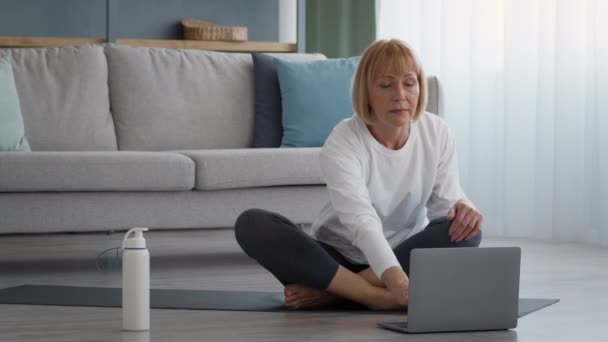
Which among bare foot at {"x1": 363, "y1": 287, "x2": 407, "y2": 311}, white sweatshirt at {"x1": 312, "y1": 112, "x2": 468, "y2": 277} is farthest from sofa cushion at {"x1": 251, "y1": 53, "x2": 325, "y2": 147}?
bare foot at {"x1": 363, "y1": 287, "x2": 407, "y2": 311}

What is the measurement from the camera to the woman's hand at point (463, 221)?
8.34 feet

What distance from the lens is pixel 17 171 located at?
3.21 m

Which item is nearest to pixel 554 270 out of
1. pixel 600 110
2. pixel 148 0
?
pixel 600 110

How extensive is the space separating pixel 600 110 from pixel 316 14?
76.1 inches

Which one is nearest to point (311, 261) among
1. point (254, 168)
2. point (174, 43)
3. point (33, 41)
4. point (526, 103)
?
point (254, 168)

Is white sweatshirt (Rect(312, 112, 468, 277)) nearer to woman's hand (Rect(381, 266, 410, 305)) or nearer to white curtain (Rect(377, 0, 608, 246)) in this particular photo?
woman's hand (Rect(381, 266, 410, 305))

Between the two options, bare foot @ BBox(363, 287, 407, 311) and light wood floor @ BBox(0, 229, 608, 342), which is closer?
light wood floor @ BBox(0, 229, 608, 342)

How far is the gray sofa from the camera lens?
3.26 m

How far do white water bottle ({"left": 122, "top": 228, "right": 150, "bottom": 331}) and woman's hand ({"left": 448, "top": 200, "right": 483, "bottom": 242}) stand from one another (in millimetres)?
775

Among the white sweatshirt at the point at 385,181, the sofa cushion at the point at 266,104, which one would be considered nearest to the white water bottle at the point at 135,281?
the white sweatshirt at the point at 385,181

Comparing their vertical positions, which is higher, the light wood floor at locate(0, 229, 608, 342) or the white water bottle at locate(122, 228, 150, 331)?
the white water bottle at locate(122, 228, 150, 331)

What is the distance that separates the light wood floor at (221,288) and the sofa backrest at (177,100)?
45 centimetres

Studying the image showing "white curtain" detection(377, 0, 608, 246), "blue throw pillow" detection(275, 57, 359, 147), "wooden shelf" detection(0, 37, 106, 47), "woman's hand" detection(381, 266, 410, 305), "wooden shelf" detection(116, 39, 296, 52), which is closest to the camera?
"woman's hand" detection(381, 266, 410, 305)

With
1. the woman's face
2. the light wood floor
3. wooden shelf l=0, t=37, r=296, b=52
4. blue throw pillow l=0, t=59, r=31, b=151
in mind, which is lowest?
the light wood floor
